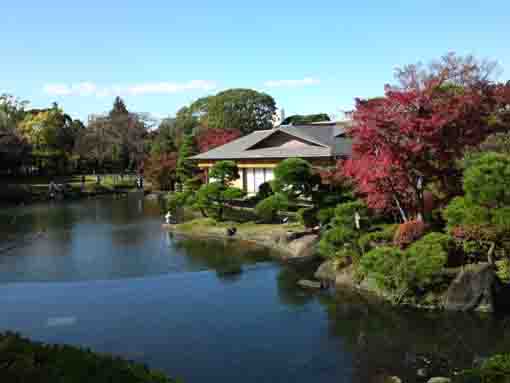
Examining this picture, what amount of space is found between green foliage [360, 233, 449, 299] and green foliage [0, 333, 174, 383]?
683cm

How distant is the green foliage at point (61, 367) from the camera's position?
5168 mm

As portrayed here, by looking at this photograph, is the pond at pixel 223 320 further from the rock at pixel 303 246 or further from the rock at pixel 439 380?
the rock at pixel 303 246

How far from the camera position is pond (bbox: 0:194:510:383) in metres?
8.05

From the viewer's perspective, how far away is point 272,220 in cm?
2084

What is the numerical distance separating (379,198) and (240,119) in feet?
148

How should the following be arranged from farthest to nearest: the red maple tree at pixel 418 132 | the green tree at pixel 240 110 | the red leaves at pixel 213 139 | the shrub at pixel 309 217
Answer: the green tree at pixel 240 110, the red leaves at pixel 213 139, the shrub at pixel 309 217, the red maple tree at pixel 418 132

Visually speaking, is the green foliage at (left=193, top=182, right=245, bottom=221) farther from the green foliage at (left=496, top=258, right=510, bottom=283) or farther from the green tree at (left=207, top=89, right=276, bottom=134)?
the green tree at (left=207, top=89, right=276, bottom=134)

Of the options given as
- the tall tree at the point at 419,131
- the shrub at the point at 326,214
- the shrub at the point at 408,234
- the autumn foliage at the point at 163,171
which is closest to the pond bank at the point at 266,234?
the shrub at the point at 326,214

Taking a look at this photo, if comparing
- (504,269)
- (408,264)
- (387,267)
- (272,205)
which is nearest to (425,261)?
(408,264)

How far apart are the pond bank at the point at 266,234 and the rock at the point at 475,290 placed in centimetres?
594

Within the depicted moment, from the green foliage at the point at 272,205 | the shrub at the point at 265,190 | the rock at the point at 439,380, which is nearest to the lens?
the rock at the point at 439,380

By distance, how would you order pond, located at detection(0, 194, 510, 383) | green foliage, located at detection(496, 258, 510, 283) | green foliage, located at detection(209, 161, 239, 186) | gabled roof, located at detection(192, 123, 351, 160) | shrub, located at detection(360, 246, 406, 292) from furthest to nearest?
gabled roof, located at detection(192, 123, 351, 160), green foliage, located at detection(209, 161, 239, 186), green foliage, located at detection(496, 258, 510, 283), shrub, located at detection(360, 246, 406, 292), pond, located at detection(0, 194, 510, 383)

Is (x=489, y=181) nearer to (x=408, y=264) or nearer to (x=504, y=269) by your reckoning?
(x=504, y=269)

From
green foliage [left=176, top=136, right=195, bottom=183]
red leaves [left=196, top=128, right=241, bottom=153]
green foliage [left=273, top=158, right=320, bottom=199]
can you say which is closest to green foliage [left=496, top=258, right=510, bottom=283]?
green foliage [left=273, top=158, right=320, bottom=199]
